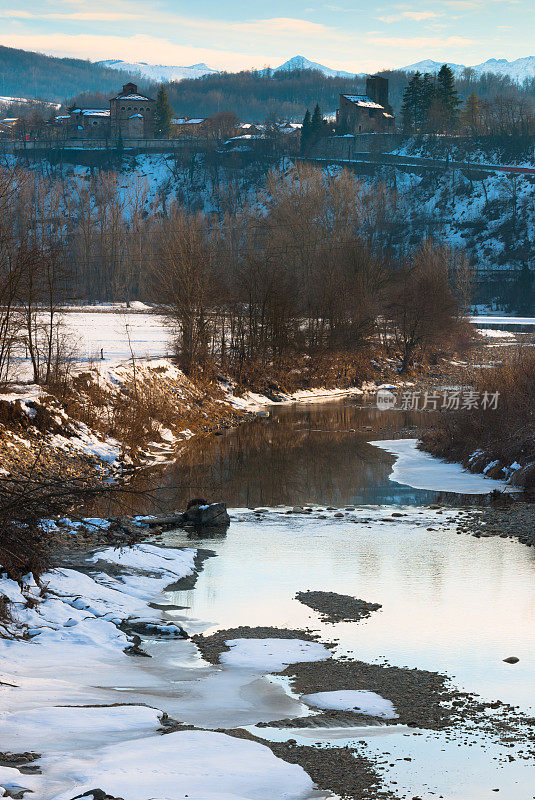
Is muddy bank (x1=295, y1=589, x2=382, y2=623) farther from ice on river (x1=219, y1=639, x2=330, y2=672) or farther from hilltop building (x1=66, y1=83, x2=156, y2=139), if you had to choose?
hilltop building (x1=66, y1=83, x2=156, y2=139)

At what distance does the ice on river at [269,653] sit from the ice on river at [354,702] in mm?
1084

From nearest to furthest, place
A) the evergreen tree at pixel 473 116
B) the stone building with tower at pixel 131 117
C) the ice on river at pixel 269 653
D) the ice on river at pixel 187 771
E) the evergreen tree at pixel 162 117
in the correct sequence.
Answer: the ice on river at pixel 187 771 → the ice on river at pixel 269 653 → the evergreen tree at pixel 473 116 → the evergreen tree at pixel 162 117 → the stone building with tower at pixel 131 117

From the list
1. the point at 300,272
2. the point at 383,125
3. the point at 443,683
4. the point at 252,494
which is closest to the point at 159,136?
the point at 383,125

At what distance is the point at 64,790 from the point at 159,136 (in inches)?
6185

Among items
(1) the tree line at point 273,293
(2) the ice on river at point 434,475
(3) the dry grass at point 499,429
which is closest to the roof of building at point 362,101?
(1) the tree line at point 273,293

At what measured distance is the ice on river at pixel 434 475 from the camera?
23.0 meters

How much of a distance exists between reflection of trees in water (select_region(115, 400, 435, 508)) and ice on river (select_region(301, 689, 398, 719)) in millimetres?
7638

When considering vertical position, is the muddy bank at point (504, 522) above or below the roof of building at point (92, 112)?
below

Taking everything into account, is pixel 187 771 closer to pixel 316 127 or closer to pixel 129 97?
pixel 316 127

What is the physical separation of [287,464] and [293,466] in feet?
0.99

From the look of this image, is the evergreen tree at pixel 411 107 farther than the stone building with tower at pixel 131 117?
No

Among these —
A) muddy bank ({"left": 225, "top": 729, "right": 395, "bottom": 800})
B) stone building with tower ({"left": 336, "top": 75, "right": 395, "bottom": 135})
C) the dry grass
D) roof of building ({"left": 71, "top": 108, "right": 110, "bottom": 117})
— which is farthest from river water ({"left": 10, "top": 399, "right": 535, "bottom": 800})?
roof of building ({"left": 71, "top": 108, "right": 110, "bottom": 117})

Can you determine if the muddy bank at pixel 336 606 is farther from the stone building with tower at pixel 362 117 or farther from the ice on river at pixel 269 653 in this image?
the stone building with tower at pixel 362 117

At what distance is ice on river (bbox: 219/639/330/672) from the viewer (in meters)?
11.0
